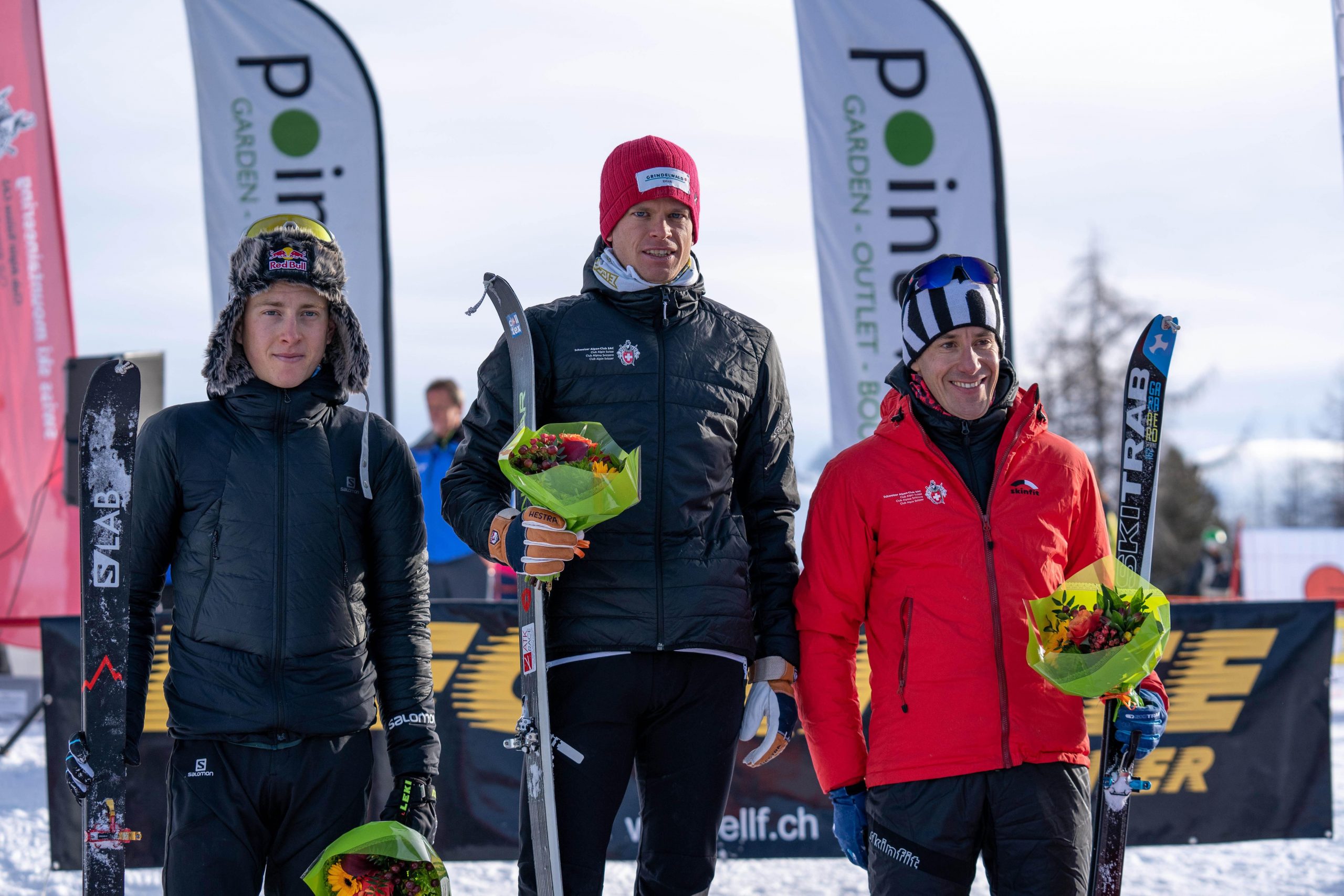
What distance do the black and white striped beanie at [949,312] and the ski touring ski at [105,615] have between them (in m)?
1.79

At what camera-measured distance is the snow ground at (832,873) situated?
4.58 metres

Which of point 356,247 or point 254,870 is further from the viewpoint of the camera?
point 356,247

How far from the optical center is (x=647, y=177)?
2.59 metres

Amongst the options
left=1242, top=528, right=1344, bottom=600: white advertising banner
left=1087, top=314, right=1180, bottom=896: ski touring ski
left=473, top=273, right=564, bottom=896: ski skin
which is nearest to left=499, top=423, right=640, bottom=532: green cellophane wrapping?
left=473, top=273, right=564, bottom=896: ski skin

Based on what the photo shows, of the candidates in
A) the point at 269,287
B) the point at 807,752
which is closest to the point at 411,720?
the point at 269,287

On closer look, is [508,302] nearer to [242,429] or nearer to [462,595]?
[242,429]

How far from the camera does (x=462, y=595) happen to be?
6703 mm

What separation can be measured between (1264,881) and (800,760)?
78.0 inches

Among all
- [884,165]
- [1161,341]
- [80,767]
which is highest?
[884,165]

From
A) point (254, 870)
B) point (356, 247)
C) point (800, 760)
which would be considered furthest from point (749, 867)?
point (356, 247)

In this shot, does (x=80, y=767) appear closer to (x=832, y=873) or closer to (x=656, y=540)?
(x=656, y=540)

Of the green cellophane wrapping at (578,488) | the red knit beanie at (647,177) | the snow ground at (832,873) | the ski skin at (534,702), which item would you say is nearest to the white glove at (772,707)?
the ski skin at (534,702)

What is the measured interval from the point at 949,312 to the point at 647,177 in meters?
0.77

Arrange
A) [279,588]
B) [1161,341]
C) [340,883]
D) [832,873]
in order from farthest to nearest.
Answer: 1. [832,873]
2. [1161,341]
3. [279,588]
4. [340,883]
